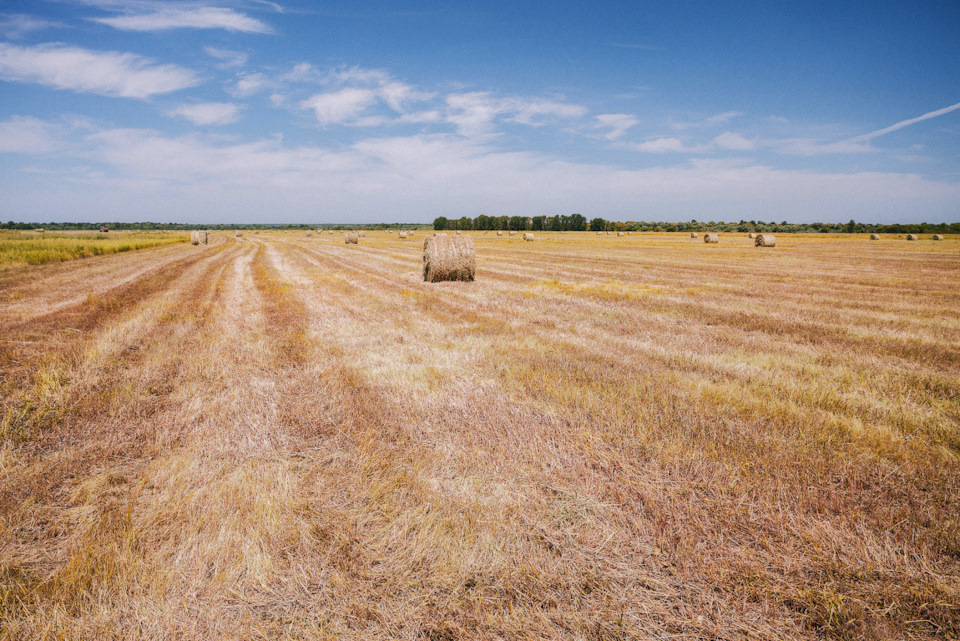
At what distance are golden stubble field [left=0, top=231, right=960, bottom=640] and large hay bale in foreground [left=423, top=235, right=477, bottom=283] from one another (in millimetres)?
8136

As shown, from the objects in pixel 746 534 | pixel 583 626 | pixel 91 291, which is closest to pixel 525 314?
pixel 746 534

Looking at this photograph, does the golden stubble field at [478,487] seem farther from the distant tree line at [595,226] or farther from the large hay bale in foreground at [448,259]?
the distant tree line at [595,226]

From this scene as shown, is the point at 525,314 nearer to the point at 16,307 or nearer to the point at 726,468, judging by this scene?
the point at 726,468

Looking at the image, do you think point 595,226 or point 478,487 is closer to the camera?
point 478,487

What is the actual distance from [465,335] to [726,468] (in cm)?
499

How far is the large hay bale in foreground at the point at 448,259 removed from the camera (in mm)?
15109

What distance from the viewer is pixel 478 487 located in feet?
10.3

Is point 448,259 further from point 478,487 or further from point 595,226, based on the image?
point 595,226

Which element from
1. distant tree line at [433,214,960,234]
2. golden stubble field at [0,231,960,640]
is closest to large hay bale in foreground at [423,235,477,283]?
golden stubble field at [0,231,960,640]

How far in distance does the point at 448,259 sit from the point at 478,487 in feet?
41.1

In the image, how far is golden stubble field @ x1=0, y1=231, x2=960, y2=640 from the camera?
6.93 feet

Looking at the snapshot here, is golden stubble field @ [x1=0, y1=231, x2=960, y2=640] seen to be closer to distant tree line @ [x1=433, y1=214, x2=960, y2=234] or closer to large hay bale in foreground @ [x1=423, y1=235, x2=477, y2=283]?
large hay bale in foreground @ [x1=423, y1=235, x2=477, y2=283]

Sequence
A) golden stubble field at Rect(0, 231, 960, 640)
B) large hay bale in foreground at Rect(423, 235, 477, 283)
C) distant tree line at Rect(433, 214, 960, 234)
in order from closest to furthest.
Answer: golden stubble field at Rect(0, 231, 960, 640) < large hay bale in foreground at Rect(423, 235, 477, 283) < distant tree line at Rect(433, 214, 960, 234)

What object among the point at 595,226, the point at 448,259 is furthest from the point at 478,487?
the point at 595,226
